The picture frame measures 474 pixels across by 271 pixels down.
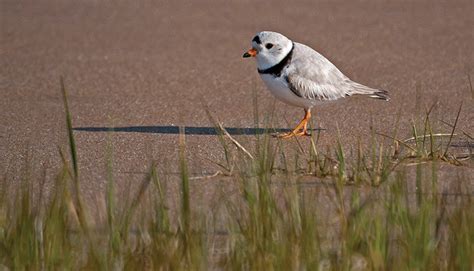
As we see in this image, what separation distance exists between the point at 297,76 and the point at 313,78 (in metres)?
0.10

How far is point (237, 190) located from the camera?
162 inches

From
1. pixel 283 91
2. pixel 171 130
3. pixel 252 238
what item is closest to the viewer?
pixel 252 238

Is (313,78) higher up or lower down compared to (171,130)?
higher up

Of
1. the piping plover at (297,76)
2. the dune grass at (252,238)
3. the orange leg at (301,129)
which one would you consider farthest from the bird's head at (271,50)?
the dune grass at (252,238)

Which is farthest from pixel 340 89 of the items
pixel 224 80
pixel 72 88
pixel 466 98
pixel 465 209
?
pixel 465 209

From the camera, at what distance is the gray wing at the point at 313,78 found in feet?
18.0

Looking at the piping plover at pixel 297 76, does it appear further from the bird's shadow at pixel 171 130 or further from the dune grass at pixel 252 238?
the dune grass at pixel 252 238

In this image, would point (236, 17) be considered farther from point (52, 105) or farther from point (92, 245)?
point (92, 245)

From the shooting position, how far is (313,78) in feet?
18.2

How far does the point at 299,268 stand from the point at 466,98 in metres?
3.26

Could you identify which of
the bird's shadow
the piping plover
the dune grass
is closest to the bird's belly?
the piping plover

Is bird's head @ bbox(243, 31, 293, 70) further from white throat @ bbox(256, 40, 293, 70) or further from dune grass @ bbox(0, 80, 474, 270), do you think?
dune grass @ bbox(0, 80, 474, 270)

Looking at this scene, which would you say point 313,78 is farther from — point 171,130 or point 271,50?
point 171,130

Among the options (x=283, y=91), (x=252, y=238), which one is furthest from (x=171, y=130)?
(x=252, y=238)
